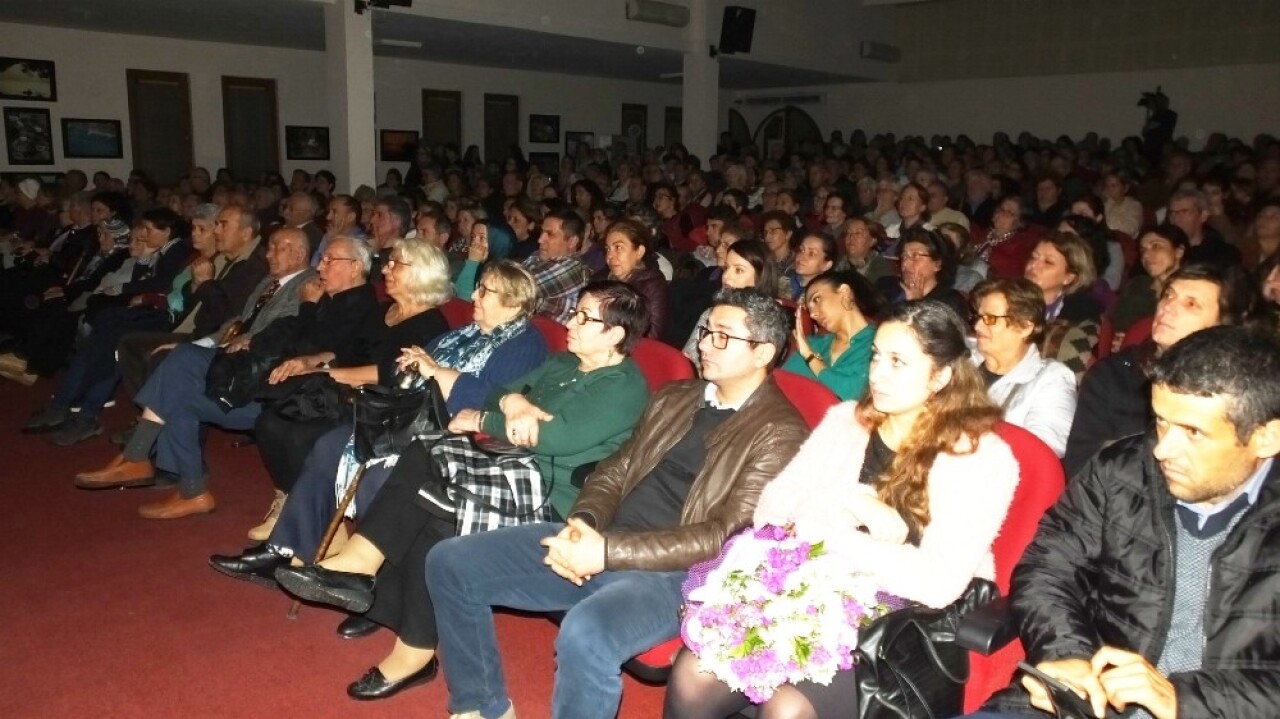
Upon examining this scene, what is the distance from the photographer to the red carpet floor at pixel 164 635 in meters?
2.83

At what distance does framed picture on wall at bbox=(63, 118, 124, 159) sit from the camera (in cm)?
1231

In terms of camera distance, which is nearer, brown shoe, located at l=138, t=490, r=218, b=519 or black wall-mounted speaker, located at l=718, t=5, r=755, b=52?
brown shoe, located at l=138, t=490, r=218, b=519

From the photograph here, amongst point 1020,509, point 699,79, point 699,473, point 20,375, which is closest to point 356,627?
→ point 699,473

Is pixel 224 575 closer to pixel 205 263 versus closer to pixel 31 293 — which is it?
pixel 205 263

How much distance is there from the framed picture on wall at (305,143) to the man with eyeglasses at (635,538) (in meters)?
12.6

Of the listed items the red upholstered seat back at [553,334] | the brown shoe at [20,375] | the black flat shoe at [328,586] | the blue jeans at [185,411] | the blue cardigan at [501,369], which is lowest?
the brown shoe at [20,375]

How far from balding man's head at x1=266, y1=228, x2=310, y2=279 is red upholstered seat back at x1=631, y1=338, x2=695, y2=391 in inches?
89.1

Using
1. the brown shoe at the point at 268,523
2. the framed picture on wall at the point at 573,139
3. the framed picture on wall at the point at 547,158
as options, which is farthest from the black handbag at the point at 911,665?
the framed picture on wall at the point at 573,139

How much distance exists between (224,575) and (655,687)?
5.84 feet

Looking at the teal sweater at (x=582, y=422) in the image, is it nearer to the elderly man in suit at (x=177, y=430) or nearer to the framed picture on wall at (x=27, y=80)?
the elderly man in suit at (x=177, y=430)

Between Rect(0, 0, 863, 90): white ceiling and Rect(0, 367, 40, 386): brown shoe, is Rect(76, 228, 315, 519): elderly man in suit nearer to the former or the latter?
Rect(0, 367, 40, 386): brown shoe

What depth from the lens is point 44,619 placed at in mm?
3307

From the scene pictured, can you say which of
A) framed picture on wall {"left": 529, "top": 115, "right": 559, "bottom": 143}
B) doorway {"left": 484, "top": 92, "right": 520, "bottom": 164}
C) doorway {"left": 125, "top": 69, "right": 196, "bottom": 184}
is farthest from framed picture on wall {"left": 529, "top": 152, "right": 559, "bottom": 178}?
doorway {"left": 125, "top": 69, "right": 196, "bottom": 184}

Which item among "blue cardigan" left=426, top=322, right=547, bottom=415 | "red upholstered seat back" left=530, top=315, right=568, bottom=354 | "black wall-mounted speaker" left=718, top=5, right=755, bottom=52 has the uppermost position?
"black wall-mounted speaker" left=718, top=5, right=755, bottom=52
